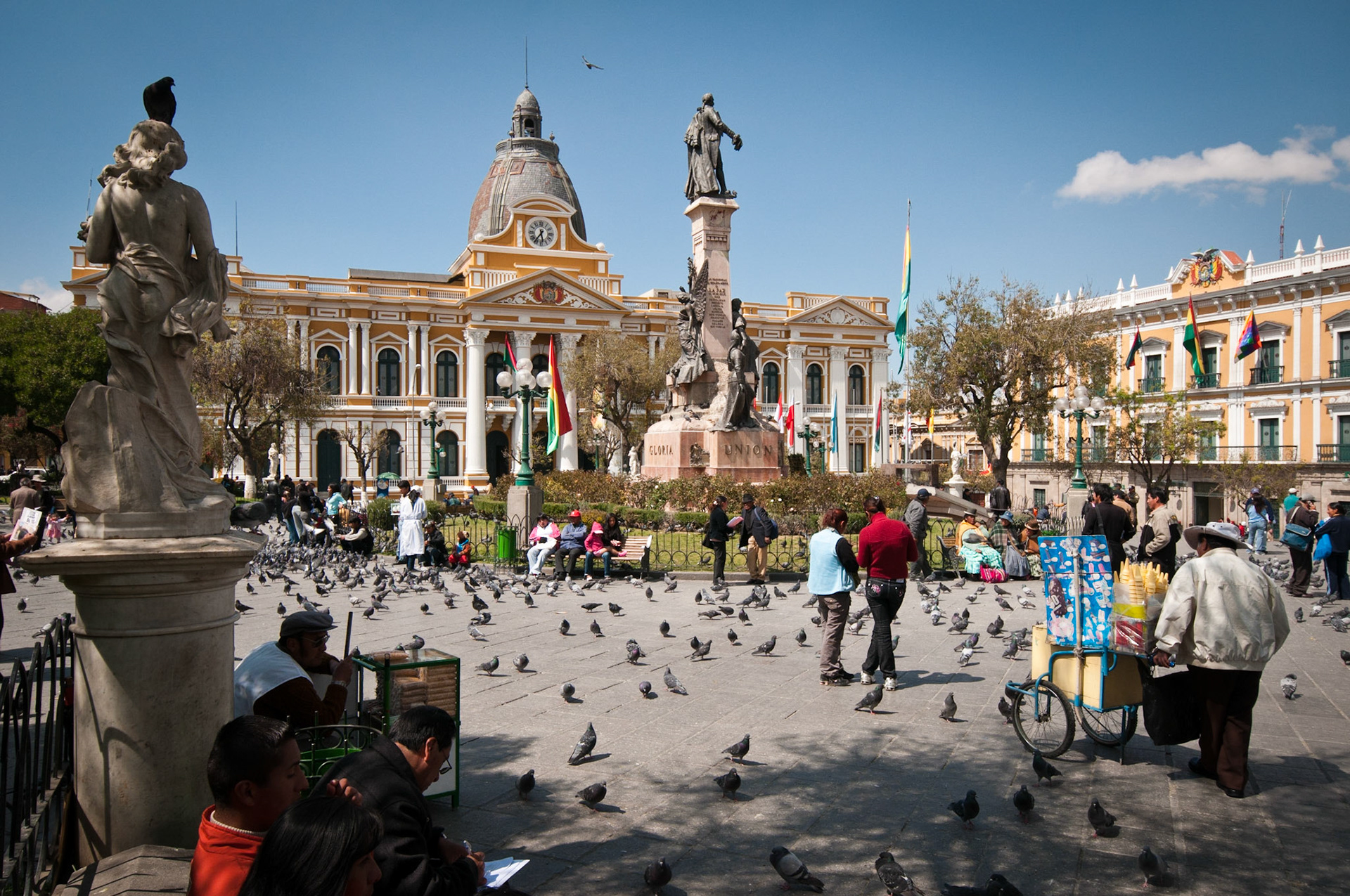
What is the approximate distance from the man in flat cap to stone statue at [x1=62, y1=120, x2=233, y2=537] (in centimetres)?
91

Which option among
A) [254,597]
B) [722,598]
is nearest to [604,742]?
[722,598]

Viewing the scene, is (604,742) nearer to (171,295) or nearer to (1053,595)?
(1053,595)

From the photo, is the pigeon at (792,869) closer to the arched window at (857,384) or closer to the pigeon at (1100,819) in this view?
the pigeon at (1100,819)

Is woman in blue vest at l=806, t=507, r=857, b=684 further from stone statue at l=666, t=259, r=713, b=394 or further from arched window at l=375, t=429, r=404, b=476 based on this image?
arched window at l=375, t=429, r=404, b=476

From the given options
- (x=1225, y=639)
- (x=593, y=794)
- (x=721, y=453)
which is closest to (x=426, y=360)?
(x=721, y=453)

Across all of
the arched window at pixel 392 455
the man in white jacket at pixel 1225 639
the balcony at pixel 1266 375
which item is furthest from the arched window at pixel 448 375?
the man in white jacket at pixel 1225 639

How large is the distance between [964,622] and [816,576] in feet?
9.80

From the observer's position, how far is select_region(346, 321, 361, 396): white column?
47156mm


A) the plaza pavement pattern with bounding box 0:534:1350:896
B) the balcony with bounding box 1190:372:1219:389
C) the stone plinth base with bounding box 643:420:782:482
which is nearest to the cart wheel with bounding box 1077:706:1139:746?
the plaza pavement pattern with bounding box 0:534:1350:896

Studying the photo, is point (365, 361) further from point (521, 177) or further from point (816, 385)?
point (816, 385)

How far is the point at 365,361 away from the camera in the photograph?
47344 mm

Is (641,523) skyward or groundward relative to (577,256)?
groundward

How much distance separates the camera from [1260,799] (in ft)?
16.6

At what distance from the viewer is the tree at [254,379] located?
88.1 feet
